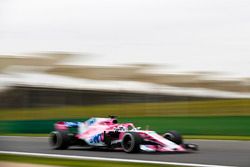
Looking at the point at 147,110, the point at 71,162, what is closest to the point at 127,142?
the point at 71,162

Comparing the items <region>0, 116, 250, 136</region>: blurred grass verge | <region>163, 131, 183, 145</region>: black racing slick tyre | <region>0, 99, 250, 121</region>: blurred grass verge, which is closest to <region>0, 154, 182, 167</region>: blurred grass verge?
<region>163, 131, 183, 145</region>: black racing slick tyre

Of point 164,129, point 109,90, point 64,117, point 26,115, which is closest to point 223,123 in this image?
point 164,129

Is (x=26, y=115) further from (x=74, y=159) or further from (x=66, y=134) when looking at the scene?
(x=74, y=159)

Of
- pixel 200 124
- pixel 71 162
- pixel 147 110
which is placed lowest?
pixel 71 162

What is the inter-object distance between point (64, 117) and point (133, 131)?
831 cm

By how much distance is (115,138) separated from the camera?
987cm

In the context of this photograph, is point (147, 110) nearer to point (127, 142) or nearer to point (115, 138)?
point (115, 138)

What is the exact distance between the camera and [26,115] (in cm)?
1758

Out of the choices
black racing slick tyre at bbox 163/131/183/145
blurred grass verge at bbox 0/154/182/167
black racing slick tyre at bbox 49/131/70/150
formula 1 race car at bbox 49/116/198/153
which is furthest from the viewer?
black racing slick tyre at bbox 49/131/70/150

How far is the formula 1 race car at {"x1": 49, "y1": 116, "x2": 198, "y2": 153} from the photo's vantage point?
9.09 metres

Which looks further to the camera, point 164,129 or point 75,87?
point 75,87

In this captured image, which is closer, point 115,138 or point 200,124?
point 115,138

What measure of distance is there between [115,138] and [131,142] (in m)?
0.90

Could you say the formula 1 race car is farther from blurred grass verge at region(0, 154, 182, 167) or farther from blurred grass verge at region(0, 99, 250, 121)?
blurred grass verge at region(0, 99, 250, 121)
